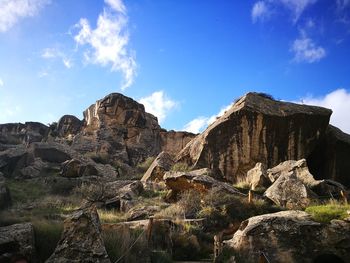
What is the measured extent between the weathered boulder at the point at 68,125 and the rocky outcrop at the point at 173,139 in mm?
10376

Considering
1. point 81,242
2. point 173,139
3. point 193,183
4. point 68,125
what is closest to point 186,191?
Answer: point 193,183

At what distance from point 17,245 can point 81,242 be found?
1488 mm

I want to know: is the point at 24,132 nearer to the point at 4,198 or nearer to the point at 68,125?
the point at 68,125

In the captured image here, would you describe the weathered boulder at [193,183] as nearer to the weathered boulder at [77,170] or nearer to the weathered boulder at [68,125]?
the weathered boulder at [77,170]

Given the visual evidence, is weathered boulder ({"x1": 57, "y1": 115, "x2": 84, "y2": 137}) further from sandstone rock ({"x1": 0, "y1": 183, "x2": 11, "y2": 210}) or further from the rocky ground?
sandstone rock ({"x1": 0, "y1": 183, "x2": 11, "y2": 210})

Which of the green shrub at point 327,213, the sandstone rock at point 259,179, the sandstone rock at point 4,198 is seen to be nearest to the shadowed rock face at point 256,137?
the sandstone rock at point 259,179

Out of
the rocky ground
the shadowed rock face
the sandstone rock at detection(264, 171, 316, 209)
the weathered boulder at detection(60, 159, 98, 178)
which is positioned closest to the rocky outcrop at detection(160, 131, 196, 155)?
the rocky ground

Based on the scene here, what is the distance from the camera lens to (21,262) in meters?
7.86

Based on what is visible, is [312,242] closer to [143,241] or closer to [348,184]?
[143,241]

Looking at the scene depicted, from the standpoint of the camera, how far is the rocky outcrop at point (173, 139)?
40.6m

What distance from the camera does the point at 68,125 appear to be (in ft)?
153

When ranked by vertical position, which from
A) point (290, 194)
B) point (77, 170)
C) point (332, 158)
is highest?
point (332, 158)

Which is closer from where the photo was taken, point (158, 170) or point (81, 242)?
point (81, 242)

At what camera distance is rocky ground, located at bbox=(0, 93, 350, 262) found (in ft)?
30.7
